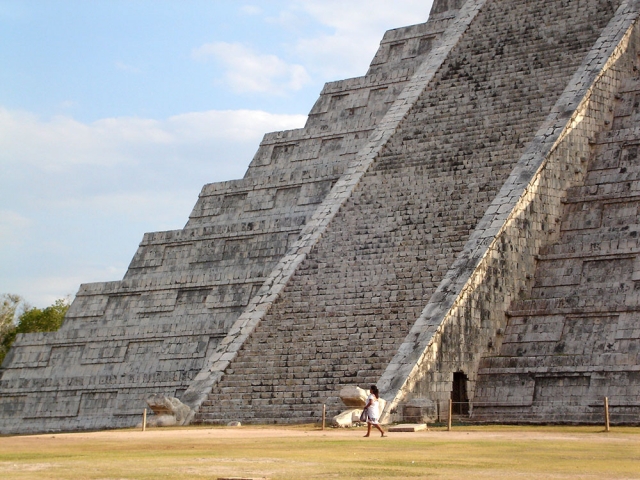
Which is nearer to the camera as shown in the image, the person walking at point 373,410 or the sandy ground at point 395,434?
the sandy ground at point 395,434

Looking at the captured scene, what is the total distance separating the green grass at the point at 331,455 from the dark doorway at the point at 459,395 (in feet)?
7.34

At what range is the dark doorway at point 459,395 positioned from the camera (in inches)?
695

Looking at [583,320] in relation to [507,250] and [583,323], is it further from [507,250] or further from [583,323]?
[507,250]

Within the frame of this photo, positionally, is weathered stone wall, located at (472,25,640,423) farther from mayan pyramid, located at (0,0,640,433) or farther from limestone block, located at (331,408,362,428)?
limestone block, located at (331,408,362,428)

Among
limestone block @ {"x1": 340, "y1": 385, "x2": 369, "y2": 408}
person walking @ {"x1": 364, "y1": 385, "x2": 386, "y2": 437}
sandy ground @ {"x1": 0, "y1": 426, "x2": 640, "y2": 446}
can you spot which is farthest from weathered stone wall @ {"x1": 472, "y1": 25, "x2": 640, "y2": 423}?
person walking @ {"x1": 364, "y1": 385, "x2": 386, "y2": 437}

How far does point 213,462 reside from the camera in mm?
10266

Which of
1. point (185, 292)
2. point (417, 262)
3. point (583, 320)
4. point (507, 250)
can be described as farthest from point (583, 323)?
point (185, 292)

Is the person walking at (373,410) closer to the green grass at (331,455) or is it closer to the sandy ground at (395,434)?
the sandy ground at (395,434)

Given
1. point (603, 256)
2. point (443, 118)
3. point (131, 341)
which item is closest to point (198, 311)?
point (131, 341)

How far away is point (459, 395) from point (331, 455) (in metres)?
7.12

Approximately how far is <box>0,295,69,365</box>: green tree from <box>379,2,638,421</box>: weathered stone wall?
24121 mm

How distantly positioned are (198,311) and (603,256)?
8.76m

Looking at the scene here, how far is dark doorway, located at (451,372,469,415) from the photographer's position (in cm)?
1764

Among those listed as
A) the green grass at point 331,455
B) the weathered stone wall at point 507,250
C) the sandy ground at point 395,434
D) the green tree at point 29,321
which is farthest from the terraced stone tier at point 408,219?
the green tree at point 29,321
